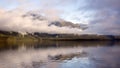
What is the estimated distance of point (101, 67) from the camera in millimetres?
30469

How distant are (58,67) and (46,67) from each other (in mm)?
1729

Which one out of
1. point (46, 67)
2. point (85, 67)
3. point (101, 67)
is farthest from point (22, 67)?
point (101, 67)

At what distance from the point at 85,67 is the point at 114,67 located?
162 inches

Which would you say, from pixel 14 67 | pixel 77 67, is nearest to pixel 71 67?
pixel 77 67

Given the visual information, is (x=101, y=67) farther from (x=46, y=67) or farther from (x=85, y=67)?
(x=46, y=67)

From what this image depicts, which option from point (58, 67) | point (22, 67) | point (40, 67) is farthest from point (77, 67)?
point (22, 67)

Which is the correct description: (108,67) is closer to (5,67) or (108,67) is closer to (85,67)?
(85,67)

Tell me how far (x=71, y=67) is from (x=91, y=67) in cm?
292

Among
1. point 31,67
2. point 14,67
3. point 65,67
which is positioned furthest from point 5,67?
point 65,67

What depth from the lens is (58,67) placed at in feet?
99.1

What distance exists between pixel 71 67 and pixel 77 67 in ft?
2.81

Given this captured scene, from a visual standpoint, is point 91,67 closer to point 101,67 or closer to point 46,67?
point 101,67

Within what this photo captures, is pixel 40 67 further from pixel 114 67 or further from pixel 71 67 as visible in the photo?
pixel 114 67

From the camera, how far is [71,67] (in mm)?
30422
